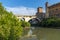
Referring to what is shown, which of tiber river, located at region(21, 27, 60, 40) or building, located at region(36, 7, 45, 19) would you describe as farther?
building, located at region(36, 7, 45, 19)

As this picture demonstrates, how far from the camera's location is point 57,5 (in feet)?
240

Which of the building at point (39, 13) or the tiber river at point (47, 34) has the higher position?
the building at point (39, 13)

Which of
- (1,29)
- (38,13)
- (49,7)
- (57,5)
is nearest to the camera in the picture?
(1,29)

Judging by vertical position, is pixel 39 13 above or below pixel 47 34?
above

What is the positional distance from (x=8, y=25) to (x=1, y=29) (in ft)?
6.15

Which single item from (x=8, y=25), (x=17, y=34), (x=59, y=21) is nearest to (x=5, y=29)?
(x=8, y=25)

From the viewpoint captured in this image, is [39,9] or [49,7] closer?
[49,7]

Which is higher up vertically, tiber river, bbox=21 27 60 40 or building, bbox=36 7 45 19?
building, bbox=36 7 45 19

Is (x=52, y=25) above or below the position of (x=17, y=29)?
below

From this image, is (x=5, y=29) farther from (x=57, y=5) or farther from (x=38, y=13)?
(x=38, y=13)

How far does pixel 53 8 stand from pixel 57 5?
3.14 meters

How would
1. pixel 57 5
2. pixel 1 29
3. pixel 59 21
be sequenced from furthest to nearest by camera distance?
1. pixel 57 5
2. pixel 59 21
3. pixel 1 29

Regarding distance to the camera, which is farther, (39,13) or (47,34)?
(39,13)

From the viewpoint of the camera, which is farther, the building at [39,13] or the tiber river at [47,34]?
the building at [39,13]
